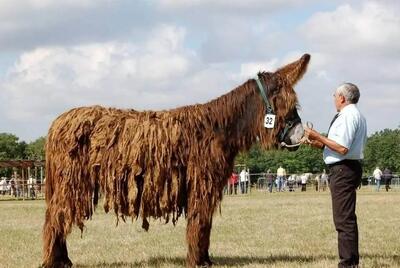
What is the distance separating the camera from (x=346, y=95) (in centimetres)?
867

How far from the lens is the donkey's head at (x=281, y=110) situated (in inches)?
363

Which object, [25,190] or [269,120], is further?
[25,190]

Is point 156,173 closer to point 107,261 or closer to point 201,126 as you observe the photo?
point 201,126

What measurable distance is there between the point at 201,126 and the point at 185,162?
547mm

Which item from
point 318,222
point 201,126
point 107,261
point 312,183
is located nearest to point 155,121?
point 201,126

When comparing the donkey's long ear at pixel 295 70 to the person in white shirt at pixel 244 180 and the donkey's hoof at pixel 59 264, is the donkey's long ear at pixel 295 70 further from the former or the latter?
the person in white shirt at pixel 244 180

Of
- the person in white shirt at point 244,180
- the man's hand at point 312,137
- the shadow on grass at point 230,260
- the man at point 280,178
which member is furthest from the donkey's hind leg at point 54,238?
the man at point 280,178

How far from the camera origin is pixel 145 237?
576 inches

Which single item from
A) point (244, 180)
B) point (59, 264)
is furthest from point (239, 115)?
point (244, 180)

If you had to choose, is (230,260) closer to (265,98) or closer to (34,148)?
(265,98)

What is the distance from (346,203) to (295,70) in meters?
2.04

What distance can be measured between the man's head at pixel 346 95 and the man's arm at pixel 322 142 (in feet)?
1.61

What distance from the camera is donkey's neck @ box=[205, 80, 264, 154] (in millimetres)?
9242

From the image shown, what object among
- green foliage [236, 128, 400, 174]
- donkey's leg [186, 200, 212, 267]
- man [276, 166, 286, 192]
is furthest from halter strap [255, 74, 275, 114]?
green foliage [236, 128, 400, 174]
